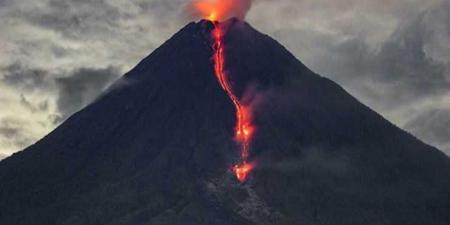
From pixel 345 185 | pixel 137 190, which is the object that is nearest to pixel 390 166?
pixel 345 185

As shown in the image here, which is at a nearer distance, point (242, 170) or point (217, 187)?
point (217, 187)

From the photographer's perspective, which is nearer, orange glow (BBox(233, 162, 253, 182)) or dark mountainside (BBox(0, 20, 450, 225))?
dark mountainside (BBox(0, 20, 450, 225))

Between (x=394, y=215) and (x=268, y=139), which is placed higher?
(x=268, y=139)

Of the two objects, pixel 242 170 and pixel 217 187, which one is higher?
pixel 242 170

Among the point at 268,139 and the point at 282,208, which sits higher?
the point at 268,139

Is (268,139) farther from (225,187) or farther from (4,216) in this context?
(4,216)

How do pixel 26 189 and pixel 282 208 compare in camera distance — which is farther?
pixel 26 189

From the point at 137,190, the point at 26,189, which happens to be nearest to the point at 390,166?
the point at 137,190

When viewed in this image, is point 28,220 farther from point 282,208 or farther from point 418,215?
point 418,215

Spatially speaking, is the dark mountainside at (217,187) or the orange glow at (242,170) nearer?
the dark mountainside at (217,187)
